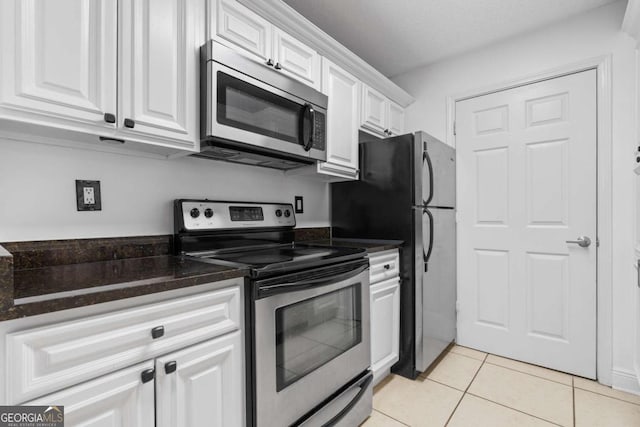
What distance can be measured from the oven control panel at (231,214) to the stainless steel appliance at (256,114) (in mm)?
267

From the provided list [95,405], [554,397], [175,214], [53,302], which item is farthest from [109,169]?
[554,397]

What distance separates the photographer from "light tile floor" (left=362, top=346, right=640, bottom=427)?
1.71 metres

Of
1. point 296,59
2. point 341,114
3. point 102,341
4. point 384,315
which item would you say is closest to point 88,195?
point 102,341

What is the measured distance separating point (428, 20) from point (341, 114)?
3.09 ft

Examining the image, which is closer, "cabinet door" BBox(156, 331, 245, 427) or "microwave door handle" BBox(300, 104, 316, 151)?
"cabinet door" BBox(156, 331, 245, 427)

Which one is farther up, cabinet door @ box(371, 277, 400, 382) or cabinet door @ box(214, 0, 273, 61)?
cabinet door @ box(214, 0, 273, 61)

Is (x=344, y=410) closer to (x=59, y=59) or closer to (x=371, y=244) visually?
(x=371, y=244)

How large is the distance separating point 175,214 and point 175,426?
0.94 m

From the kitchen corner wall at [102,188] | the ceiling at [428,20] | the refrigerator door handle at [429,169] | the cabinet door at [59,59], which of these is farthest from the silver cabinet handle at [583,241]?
the cabinet door at [59,59]

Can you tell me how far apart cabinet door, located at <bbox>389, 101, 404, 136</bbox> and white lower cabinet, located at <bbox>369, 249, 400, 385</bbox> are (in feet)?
4.03

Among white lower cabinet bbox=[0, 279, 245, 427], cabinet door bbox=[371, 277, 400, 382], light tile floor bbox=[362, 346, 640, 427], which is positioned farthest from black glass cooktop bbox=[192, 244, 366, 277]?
light tile floor bbox=[362, 346, 640, 427]

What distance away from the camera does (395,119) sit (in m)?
2.83

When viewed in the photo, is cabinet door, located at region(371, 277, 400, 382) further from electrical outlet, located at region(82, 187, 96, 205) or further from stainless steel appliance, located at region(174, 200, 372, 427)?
electrical outlet, located at region(82, 187, 96, 205)

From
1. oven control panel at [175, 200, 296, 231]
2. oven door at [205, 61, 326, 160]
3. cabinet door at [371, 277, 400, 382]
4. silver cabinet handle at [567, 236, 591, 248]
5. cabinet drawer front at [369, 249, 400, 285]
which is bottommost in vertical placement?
cabinet door at [371, 277, 400, 382]
